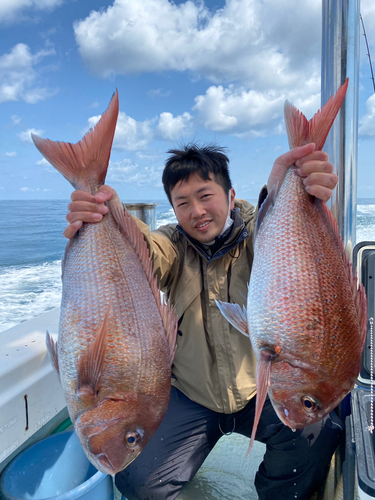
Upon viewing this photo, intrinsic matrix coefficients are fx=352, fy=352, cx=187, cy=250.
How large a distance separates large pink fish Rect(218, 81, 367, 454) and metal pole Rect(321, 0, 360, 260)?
0.59 metres

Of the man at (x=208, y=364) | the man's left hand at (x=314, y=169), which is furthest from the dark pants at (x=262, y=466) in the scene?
the man's left hand at (x=314, y=169)

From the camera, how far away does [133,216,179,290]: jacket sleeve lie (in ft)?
6.79

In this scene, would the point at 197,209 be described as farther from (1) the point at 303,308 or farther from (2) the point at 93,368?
(2) the point at 93,368

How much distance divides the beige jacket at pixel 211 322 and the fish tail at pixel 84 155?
682 mm

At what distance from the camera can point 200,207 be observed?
2.12m

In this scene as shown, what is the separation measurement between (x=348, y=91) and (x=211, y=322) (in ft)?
4.97

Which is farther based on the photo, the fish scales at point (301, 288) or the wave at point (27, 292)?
the wave at point (27, 292)

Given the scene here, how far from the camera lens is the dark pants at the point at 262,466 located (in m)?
2.09

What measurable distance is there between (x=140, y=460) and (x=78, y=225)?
1.57m

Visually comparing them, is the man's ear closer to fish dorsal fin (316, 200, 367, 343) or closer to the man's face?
the man's face

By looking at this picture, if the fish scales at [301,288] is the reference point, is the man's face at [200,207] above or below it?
above

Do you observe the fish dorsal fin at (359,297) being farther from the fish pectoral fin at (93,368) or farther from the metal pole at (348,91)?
the fish pectoral fin at (93,368)

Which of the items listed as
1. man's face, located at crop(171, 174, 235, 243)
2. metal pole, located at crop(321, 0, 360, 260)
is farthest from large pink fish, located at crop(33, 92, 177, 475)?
metal pole, located at crop(321, 0, 360, 260)

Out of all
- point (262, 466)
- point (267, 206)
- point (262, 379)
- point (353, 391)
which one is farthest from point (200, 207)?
point (262, 466)
